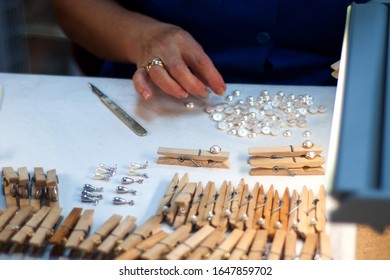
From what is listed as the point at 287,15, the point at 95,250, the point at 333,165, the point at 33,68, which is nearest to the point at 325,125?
the point at 287,15

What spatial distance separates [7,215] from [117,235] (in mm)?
218

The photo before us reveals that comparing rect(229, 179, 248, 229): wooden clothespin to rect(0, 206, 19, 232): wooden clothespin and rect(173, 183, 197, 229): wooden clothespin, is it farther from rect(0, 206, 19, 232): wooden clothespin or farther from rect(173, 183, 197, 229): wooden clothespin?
rect(0, 206, 19, 232): wooden clothespin

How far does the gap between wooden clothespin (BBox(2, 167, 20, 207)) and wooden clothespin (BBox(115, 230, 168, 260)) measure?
28cm

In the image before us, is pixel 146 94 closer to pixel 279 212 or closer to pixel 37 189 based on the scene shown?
pixel 37 189

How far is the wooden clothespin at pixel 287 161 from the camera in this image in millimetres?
1370

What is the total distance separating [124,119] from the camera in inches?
62.5

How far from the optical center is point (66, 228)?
120 cm

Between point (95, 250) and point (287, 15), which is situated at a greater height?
point (287, 15)

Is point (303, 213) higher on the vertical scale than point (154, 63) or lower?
lower

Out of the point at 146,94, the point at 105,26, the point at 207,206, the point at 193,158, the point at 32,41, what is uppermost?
the point at 32,41

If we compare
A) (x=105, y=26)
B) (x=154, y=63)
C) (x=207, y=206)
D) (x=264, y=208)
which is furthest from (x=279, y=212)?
(x=105, y=26)

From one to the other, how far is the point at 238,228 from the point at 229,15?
2.51 feet

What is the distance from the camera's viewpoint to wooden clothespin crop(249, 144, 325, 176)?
4.50ft

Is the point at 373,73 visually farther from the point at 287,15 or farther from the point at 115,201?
the point at 287,15
